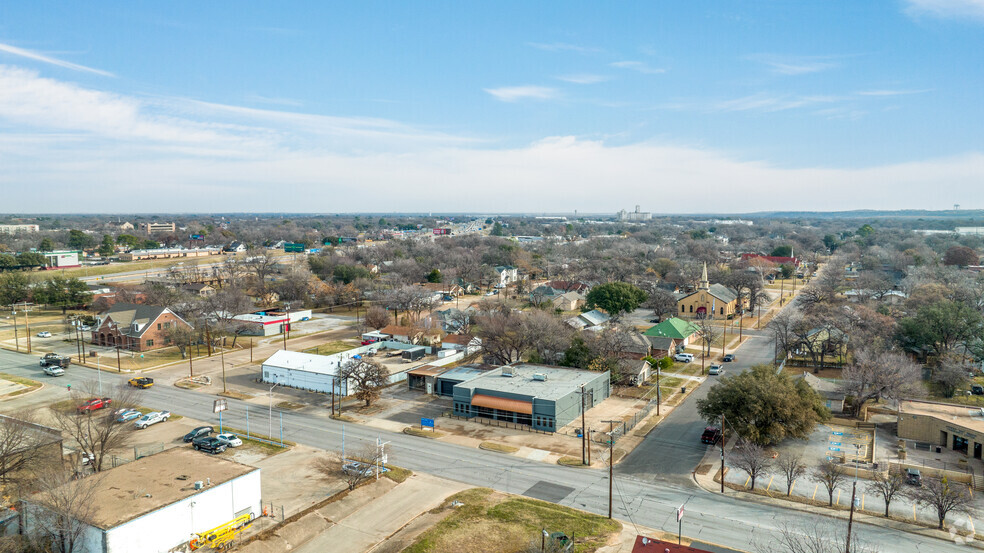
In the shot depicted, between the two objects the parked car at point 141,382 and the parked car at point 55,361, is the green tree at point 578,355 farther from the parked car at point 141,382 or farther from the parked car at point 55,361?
the parked car at point 55,361

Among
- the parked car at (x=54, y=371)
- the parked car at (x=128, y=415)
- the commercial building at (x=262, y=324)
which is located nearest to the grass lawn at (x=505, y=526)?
the parked car at (x=128, y=415)

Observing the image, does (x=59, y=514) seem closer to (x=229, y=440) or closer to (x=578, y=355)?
(x=229, y=440)

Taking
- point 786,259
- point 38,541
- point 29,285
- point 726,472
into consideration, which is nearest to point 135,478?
point 38,541

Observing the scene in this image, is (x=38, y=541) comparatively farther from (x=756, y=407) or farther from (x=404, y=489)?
(x=756, y=407)

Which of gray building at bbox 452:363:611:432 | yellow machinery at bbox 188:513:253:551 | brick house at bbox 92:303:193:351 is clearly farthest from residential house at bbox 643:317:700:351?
brick house at bbox 92:303:193:351

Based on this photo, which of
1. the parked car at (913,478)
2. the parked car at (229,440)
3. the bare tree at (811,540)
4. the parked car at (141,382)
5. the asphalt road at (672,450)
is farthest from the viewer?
the parked car at (141,382)

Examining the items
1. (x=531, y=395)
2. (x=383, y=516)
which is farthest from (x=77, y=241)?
(x=383, y=516)
